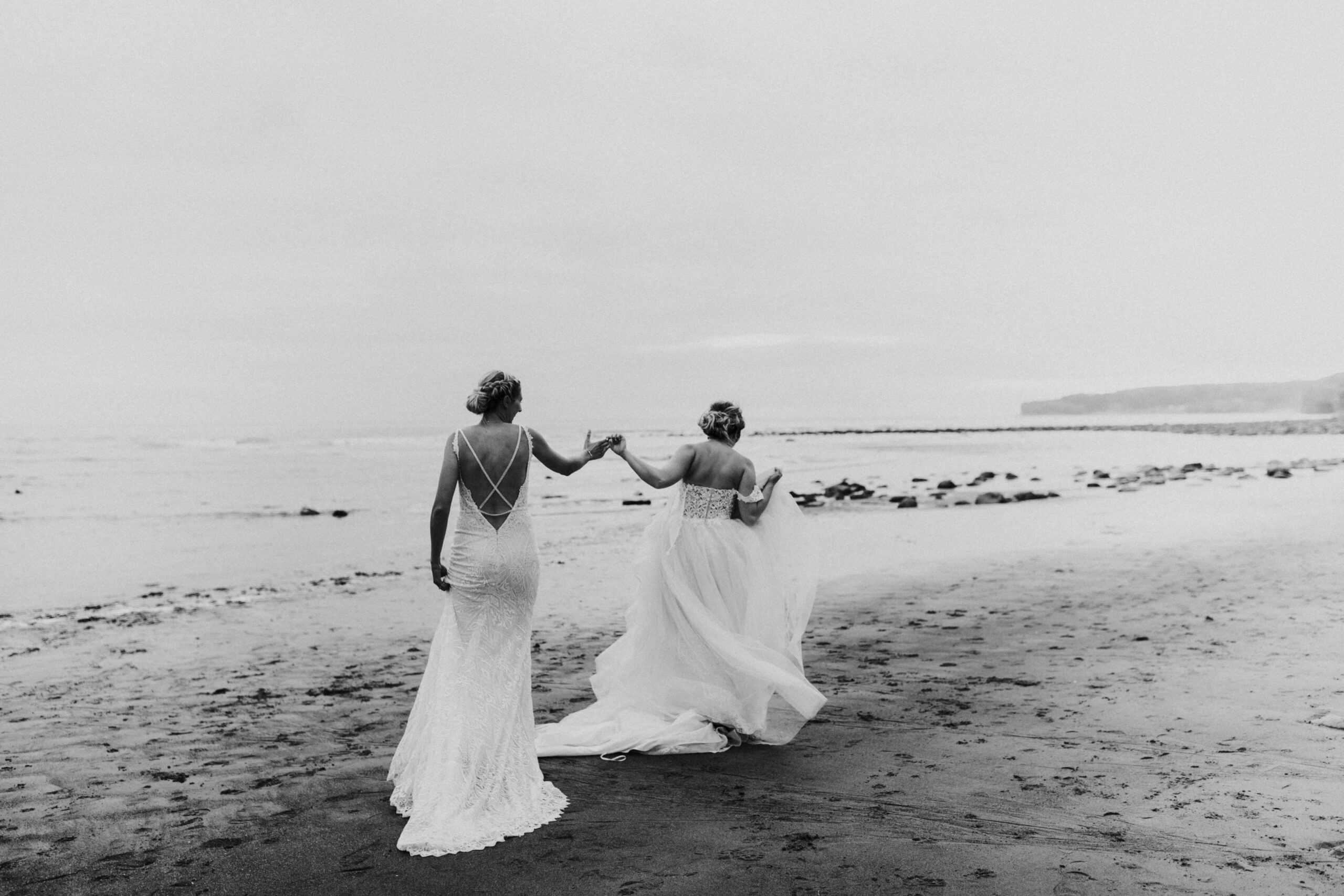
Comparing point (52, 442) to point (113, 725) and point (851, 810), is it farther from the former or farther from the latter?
point (851, 810)

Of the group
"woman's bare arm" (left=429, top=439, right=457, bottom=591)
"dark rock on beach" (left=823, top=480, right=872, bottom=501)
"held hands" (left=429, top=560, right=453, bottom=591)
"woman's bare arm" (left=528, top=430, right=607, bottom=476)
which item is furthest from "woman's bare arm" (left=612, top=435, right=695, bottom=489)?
"dark rock on beach" (left=823, top=480, right=872, bottom=501)

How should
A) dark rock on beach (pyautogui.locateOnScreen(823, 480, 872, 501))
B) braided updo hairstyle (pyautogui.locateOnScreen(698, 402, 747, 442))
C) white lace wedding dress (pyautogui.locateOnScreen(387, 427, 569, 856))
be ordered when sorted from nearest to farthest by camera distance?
white lace wedding dress (pyautogui.locateOnScreen(387, 427, 569, 856)) → braided updo hairstyle (pyautogui.locateOnScreen(698, 402, 747, 442)) → dark rock on beach (pyautogui.locateOnScreen(823, 480, 872, 501))

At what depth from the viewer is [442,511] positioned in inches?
222

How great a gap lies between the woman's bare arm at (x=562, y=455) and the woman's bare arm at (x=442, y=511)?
18.9 inches

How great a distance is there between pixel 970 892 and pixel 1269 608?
8371 millimetres

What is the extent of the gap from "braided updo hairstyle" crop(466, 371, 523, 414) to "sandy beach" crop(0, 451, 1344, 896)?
2343 mm

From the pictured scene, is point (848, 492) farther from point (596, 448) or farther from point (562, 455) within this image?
point (562, 455)

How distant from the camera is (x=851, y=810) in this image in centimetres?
541

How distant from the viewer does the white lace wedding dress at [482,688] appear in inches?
216

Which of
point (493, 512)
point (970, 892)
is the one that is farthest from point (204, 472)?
point (970, 892)

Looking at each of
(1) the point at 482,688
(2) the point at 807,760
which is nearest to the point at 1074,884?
(2) the point at 807,760

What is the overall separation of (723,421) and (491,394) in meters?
2.28

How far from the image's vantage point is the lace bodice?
7.39m

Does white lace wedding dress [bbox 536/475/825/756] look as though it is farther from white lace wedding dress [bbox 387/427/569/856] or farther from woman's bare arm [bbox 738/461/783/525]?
white lace wedding dress [bbox 387/427/569/856]
